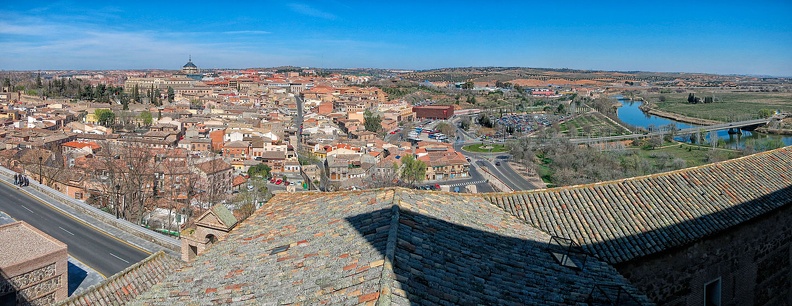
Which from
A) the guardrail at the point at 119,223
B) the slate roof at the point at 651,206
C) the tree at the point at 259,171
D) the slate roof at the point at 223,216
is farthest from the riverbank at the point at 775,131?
the slate roof at the point at 223,216

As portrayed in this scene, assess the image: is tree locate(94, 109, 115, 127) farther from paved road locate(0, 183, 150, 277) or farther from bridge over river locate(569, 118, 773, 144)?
bridge over river locate(569, 118, 773, 144)

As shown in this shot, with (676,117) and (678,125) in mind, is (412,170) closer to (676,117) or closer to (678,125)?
(678,125)

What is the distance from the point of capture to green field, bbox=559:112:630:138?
208 ft

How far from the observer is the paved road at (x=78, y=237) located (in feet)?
43.2

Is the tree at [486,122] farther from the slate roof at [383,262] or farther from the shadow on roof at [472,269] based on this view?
the shadow on roof at [472,269]

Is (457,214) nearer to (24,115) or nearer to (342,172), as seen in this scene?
(342,172)

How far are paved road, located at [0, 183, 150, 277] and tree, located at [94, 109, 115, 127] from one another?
42059 mm

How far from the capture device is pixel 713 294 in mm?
6949

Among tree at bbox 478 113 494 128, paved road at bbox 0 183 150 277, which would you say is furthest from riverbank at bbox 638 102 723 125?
paved road at bbox 0 183 150 277

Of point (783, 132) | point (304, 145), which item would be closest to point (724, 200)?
point (304, 145)

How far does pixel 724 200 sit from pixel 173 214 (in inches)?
914

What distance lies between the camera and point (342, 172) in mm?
40312

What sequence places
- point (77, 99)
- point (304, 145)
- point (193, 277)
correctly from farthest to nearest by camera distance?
point (77, 99) → point (304, 145) → point (193, 277)

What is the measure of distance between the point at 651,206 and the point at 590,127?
67.9m
